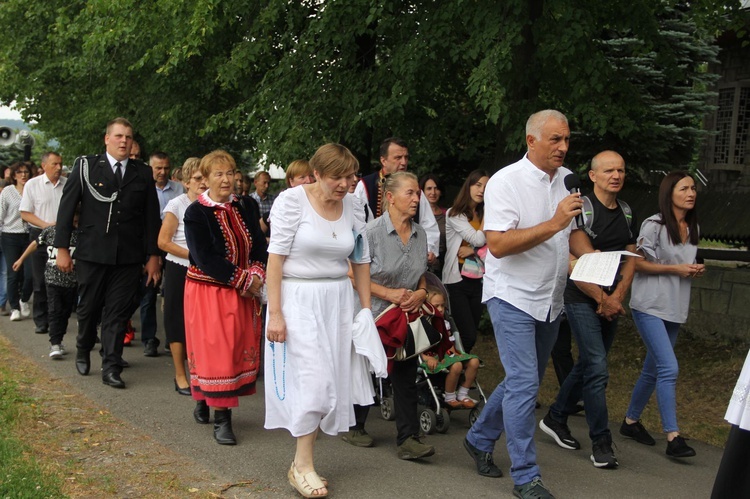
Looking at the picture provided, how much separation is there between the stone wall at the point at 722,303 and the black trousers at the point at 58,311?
24.5ft

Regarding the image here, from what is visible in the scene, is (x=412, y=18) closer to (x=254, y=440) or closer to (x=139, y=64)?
(x=139, y=64)

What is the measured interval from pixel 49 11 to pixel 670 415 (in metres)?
16.3

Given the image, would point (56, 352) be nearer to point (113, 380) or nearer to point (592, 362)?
point (113, 380)

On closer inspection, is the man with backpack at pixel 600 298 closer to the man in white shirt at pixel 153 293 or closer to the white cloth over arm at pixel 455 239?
the white cloth over arm at pixel 455 239

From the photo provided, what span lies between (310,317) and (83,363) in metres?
4.23

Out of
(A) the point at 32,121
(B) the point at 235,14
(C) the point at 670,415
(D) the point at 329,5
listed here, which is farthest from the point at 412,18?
(A) the point at 32,121

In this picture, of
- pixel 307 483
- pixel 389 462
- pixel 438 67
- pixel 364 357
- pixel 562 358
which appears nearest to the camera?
pixel 307 483

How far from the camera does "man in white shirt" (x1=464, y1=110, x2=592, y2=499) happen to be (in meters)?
5.51

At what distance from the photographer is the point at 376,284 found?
22.0 feet

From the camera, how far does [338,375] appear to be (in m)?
5.67

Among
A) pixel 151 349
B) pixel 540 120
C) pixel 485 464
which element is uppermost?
pixel 540 120

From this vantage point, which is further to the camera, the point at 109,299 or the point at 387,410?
the point at 109,299

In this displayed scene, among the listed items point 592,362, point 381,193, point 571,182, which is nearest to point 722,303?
point 381,193

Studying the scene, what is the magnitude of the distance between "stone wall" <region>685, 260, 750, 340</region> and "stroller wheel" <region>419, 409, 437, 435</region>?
5510 mm
